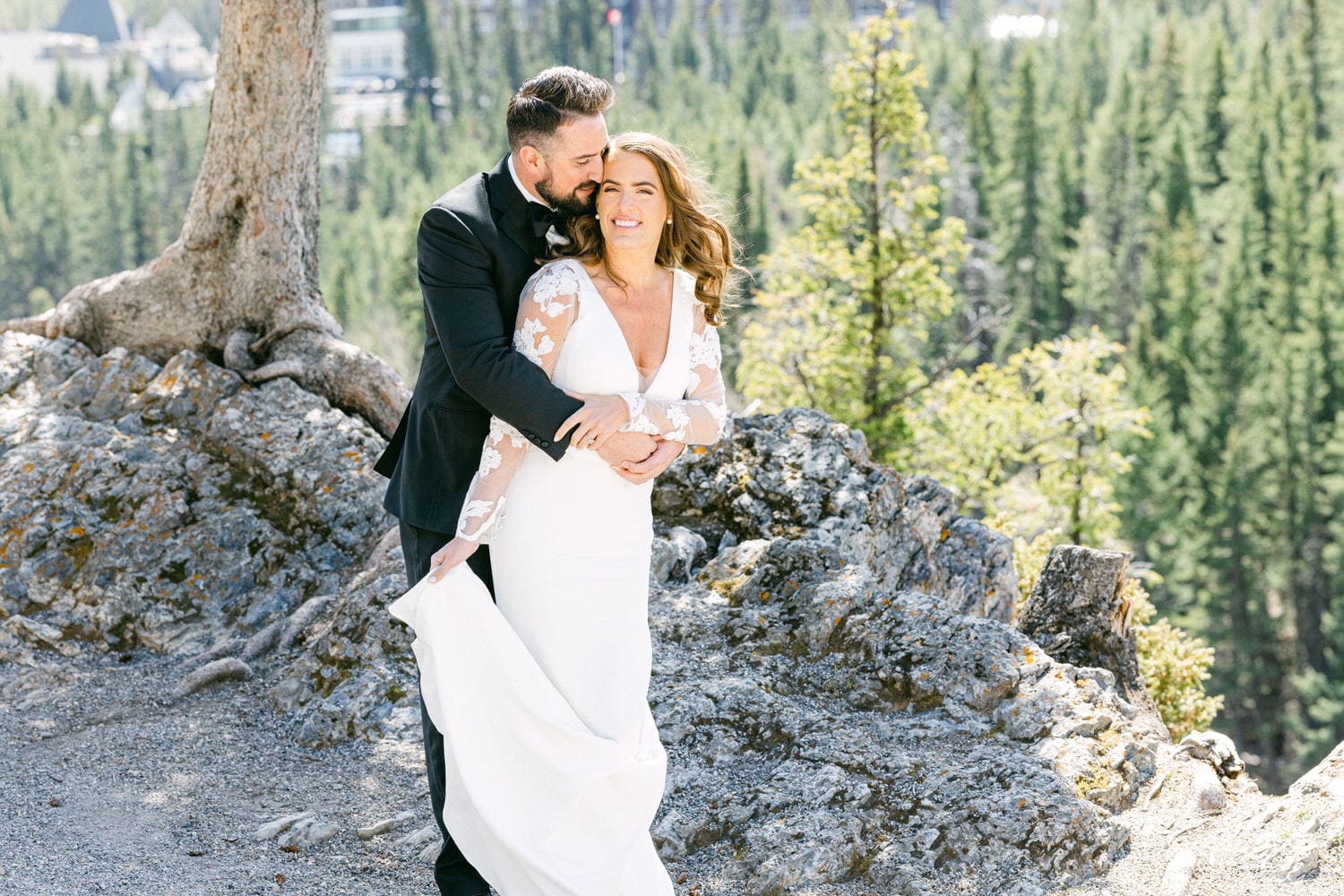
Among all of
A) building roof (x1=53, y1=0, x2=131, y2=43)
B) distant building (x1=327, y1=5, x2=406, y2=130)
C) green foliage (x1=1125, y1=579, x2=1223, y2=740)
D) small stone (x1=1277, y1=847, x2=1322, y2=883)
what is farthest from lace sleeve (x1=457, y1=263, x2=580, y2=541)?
building roof (x1=53, y1=0, x2=131, y2=43)

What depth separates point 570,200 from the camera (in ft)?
11.6

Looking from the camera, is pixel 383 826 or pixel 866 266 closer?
pixel 383 826

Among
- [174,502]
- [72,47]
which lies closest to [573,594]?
[174,502]

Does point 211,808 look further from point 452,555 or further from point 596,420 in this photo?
point 596,420

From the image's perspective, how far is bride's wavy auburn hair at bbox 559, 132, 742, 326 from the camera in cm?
346

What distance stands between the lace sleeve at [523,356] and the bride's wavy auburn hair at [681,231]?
0.14 meters

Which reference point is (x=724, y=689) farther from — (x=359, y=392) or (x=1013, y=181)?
(x=1013, y=181)

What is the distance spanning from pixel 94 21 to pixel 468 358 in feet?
679

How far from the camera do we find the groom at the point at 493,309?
335 cm

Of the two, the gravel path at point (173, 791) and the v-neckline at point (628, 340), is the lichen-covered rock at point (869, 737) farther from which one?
the v-neckline at point (628, 340)

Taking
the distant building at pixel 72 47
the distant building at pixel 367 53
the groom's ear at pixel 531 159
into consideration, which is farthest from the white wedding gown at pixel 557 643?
the distant building at pixel 72 47

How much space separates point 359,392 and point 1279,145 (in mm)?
60392

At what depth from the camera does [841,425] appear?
264 inches

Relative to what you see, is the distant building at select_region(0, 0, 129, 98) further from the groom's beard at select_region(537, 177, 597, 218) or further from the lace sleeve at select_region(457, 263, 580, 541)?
the lace sleeve at select_region(457, 263, 580, 541)
